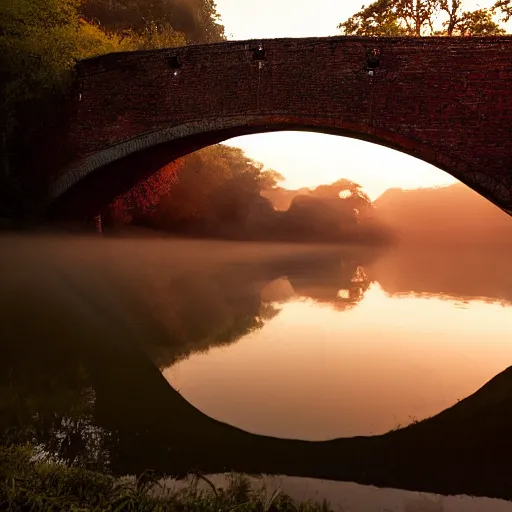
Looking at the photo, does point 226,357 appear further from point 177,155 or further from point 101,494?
point 177,155

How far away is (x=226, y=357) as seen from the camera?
4.67 meters

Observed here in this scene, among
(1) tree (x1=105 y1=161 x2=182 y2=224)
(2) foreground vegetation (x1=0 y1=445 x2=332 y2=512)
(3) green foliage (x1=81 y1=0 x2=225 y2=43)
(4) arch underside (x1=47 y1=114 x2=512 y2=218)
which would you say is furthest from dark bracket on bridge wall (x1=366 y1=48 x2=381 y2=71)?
(3) green foliage (x1=81 y1=0 x2=225 y2=43)

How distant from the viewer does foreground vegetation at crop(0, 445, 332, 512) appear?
77.9 inches

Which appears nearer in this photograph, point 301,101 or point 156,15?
point 301,101

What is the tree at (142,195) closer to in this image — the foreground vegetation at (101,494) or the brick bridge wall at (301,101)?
the brick bridge wall at (301,101)

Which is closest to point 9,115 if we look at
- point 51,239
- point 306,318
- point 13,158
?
point 13,158

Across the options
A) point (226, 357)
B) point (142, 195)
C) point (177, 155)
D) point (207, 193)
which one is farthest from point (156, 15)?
point (226, 357)

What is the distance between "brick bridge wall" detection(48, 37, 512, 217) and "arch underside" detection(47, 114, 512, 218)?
28 mm

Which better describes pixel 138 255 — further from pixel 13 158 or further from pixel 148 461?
pixel 148 461

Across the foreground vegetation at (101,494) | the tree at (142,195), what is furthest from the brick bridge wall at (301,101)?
the foreground vegetation at (101,494)

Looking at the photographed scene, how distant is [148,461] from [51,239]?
11.5 metres

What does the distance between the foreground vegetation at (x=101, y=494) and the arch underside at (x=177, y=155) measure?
30.4 feet

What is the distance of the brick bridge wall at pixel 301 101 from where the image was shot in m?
10.0

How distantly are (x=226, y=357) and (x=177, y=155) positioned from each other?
10.8 m
